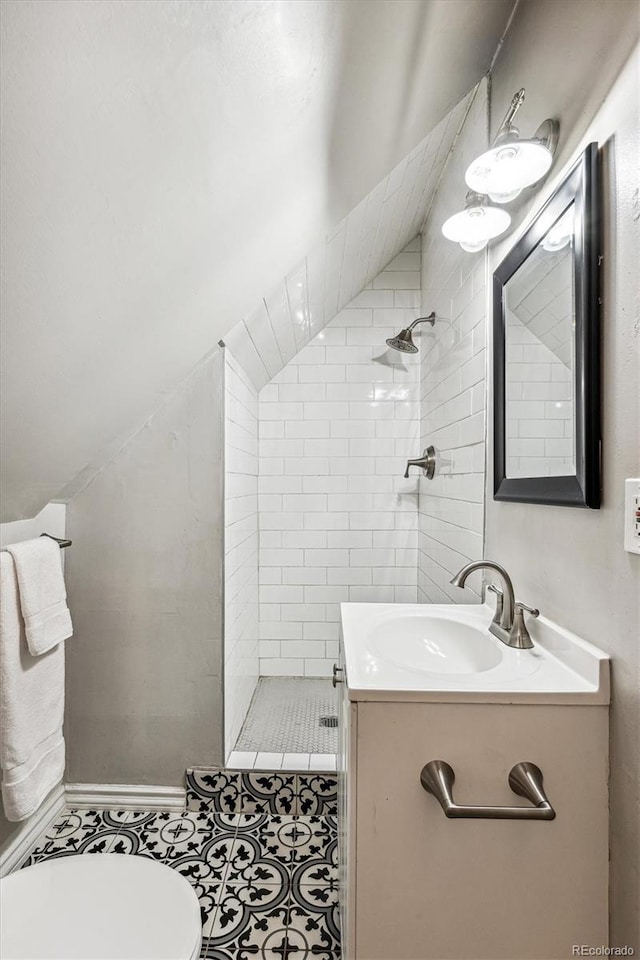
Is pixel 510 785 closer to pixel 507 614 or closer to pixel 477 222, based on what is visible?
pixel 507 614

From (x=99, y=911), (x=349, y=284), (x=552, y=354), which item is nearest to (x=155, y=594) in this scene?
(x=99, y=911)

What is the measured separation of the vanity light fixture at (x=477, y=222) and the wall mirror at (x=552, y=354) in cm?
10

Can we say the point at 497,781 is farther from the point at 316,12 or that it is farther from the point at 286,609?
the point at 286,609

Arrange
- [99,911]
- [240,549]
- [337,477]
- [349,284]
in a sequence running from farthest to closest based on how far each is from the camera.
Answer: [337,477] < [349,284] < [240,549] < [99,911]

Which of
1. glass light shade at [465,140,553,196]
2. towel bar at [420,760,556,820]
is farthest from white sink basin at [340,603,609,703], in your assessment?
glass light shade at [465,140,553,196]

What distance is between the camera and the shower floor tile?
1.88 meters

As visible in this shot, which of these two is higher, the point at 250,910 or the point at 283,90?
the point at 283,90

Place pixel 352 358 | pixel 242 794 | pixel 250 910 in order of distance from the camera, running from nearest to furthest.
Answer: pixel 250 910
pixel 242 794
pixel 352 358

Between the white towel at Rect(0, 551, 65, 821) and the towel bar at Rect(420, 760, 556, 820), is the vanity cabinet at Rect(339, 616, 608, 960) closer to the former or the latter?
the towel bar at Rect(420, 760, 556, 820)

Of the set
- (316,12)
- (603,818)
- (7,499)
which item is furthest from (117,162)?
(603,818)

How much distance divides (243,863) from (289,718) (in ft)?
2.15

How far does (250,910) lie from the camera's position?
1333 millimetres

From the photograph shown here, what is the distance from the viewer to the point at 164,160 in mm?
751

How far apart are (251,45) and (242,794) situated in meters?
2.05
